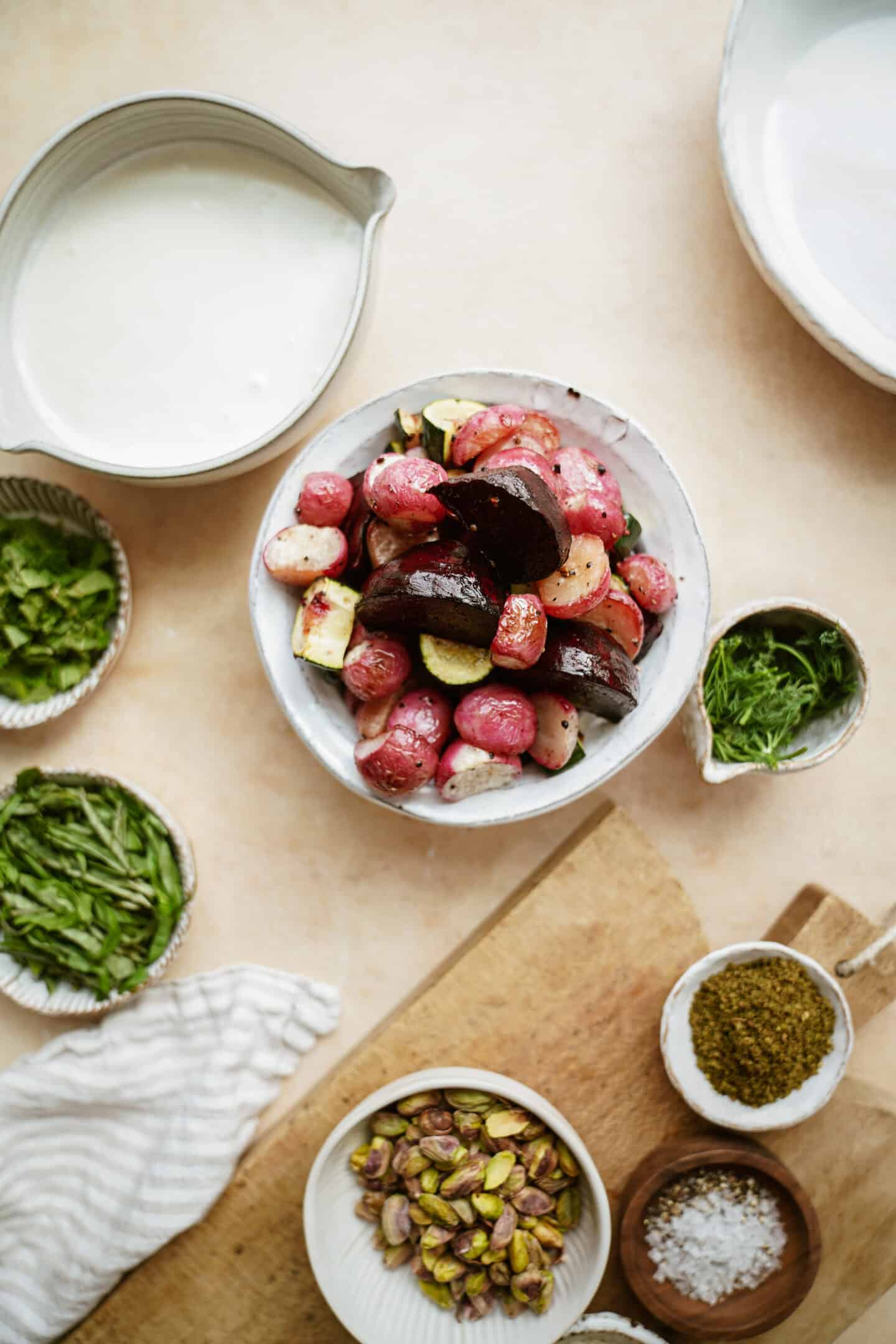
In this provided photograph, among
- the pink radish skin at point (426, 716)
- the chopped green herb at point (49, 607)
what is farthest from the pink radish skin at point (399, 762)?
the chopped green herb at point (49, 607)

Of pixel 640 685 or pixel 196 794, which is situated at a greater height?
pixel 640 685

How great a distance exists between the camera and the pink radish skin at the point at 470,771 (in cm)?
149

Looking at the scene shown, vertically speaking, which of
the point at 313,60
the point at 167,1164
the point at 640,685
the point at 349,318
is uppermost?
the point at 313,60

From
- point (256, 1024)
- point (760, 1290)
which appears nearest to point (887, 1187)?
point (760, 1290)

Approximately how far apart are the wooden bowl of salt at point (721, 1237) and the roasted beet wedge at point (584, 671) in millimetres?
887

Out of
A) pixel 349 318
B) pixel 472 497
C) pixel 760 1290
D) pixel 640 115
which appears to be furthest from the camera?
pixel 640 115

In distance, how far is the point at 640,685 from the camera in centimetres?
162

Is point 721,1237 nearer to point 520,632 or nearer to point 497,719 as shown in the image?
point 497,719

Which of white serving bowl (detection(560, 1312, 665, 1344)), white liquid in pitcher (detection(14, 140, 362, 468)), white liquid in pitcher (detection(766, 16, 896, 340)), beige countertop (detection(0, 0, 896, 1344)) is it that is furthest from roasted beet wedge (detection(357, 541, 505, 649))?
white serving bowl (detection(560, 1312, 665, 1344))

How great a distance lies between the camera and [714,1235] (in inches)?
69.4

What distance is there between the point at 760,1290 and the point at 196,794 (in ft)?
4.62

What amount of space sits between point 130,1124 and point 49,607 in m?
1.01

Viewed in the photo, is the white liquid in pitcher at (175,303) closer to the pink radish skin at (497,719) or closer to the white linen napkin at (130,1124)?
the pink radish skin at (497,719)

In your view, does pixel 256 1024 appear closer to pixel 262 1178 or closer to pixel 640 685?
pixel 262 1178
